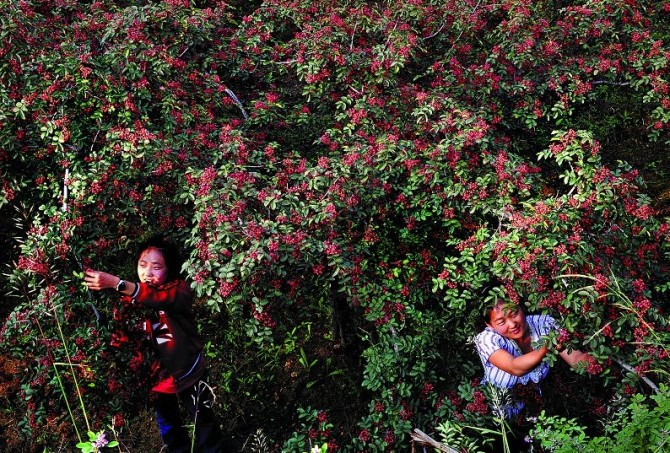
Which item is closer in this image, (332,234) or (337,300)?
(332,234)

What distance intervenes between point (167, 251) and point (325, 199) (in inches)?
43.6

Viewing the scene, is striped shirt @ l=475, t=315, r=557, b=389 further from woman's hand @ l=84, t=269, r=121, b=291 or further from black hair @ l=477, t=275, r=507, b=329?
woman's hand @ l=84, t=269, r=121, b=291

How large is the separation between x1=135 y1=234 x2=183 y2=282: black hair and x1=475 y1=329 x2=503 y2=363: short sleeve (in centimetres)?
200

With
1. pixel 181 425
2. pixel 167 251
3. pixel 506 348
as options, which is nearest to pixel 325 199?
pixel 167 251

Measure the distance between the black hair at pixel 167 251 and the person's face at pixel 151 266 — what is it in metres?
0.02

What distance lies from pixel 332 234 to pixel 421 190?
3.35 feet

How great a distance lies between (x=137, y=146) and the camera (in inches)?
139

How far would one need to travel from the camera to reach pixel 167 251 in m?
3.77

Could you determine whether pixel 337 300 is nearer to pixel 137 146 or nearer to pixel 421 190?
pixel 421 190

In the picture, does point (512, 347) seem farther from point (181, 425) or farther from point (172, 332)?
point (181, 425)

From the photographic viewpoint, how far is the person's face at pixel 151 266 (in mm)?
3707

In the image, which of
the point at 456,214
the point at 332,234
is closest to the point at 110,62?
the point at 332,234

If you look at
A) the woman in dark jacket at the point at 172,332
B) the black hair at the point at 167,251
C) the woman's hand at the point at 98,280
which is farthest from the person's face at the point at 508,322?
the woman's hand at the point at 98,280

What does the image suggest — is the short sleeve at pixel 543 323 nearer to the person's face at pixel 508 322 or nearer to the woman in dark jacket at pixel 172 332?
the person's face at pixel 508 322
